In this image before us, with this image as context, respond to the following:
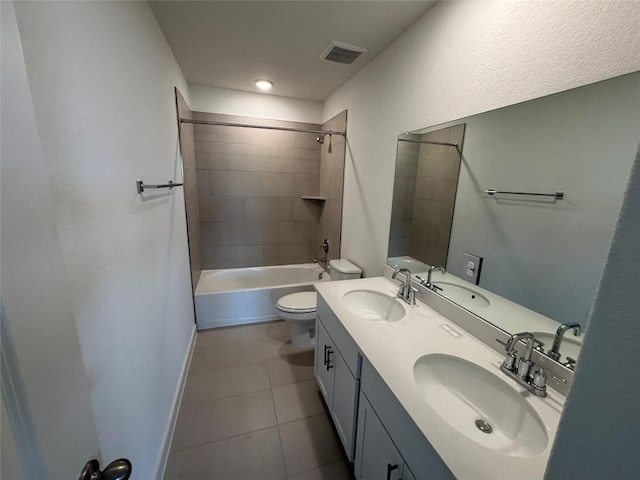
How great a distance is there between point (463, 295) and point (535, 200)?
0.56m

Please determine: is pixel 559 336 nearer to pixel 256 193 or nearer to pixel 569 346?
pixel 569 346

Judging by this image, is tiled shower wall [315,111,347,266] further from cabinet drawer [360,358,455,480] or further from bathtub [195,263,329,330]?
cabinet drawer [360,358,455,480]

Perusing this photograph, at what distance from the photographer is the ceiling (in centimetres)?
146

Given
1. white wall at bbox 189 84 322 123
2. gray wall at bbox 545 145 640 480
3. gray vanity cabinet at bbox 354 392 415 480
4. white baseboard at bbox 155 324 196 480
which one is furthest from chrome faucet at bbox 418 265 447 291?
white wall at bbox 189 84 322 123

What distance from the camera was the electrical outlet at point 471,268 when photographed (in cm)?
127

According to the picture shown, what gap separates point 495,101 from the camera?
114 cm

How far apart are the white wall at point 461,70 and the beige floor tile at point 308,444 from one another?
115 centimetres

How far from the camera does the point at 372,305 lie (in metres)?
1.69

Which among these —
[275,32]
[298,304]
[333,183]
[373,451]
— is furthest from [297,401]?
[275,32]

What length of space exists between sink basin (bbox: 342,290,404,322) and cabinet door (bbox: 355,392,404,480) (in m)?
0.54

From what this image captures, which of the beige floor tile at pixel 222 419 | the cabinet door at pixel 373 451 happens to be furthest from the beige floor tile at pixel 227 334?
the cabinet door at pixel 373 451

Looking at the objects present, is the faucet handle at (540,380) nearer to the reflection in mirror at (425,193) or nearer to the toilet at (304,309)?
the reflection in mirror at (425,193)

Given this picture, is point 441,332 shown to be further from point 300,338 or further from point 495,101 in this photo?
point 300,338

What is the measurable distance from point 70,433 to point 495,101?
1.69 m
